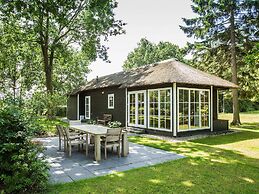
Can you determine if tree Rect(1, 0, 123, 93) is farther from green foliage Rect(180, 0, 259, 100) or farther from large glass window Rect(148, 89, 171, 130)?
large glass window Rect(148, 89, 171, 130)

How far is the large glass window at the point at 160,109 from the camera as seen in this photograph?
11.0 meters

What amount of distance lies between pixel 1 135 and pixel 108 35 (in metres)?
15.1

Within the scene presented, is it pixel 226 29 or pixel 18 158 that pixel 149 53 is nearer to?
pixel 226 29

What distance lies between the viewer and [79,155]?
7039mm

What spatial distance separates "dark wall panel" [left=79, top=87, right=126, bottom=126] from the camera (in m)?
14.5

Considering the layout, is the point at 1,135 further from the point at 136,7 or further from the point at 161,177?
the point at 136,7

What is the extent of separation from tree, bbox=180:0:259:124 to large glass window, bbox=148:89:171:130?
7.27m

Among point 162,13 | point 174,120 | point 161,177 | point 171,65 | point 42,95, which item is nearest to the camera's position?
point 161,177

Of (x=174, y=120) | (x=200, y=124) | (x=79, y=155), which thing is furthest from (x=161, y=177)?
(x=200, y=124)

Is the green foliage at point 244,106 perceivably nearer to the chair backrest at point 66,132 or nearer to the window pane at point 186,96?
the window pane at point 186,96

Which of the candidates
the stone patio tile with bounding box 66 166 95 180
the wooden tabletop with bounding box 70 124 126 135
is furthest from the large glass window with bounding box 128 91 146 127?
the stone patio tile with bounding box 66 166 95 180

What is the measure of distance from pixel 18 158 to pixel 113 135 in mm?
3062

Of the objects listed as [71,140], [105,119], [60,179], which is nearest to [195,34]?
[105,119]

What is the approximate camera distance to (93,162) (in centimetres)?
621
